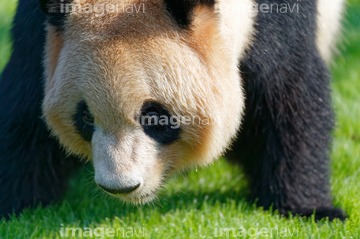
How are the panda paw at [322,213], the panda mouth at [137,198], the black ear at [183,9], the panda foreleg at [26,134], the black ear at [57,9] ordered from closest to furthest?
1. the black ear at [183,9]
2. the black ear at [57,9]
3. the panda mouth at [137,198]
4. the panda foreleg at [26,134]
5. the panda paw at [322,213]

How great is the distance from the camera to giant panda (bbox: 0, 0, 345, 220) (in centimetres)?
283

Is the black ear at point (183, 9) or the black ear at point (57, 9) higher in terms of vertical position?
the black ear at point (183, 9)

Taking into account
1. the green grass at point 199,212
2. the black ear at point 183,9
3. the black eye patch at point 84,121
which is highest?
the black ear at point 183,9

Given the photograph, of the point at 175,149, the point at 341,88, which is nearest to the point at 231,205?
the point at 175,149

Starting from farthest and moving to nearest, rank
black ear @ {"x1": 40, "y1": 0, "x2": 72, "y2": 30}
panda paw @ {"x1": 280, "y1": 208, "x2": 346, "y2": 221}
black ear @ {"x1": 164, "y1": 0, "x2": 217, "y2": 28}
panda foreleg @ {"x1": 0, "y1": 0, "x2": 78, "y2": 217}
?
panda paw @ {"x1": 280, "y1": 208, "x2": 346, "y2": 221} < panda foreleg @ {"x1": 0, "y1": 0, "x2": 78, "y2": 217} < black ear @ {"x1": 40, "y1": 0, "x2": 72, "y2": 30} < black ear @ {"x1": 164, "y1": 0, "x2": 217, "y2": 28}

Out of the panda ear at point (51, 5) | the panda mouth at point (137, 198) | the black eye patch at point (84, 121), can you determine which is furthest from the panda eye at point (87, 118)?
the panda ear at point (51, 5)

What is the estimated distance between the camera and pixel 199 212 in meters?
3.81

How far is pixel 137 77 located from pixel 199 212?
4.65 ft

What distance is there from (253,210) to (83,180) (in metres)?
1.55

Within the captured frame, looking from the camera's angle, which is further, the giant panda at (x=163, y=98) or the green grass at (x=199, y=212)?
the green grass at (x=199, y=212)

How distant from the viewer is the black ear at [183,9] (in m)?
2.79

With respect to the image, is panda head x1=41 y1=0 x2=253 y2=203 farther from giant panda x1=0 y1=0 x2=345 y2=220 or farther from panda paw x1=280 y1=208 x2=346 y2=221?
panda paw x1=280 y1=208 x2=346 y2=221

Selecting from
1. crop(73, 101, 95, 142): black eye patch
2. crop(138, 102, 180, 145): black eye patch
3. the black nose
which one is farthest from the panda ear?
the black nose

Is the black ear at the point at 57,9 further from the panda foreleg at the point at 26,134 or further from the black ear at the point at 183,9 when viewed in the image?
the black ear at the point at 183,9
